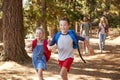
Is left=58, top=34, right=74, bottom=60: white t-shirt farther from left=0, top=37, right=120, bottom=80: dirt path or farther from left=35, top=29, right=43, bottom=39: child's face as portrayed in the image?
left=0, top=37, right=120, bottom=80: dirt path

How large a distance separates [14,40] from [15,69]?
1.54m

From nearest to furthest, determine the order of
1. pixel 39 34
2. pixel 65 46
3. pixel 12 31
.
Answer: pixel 65 46 < pixel 39 34 < pixel 12 31

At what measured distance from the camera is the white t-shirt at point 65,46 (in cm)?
739

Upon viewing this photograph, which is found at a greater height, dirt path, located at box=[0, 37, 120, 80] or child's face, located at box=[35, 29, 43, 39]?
child's face, located at box=[35, 29, 43, 39]

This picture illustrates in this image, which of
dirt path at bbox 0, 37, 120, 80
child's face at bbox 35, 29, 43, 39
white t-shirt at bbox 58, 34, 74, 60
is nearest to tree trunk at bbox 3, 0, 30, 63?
dirt path at bbox 0, 37, 120, 80

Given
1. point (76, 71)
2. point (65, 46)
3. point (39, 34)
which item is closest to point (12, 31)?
point (76, 71)

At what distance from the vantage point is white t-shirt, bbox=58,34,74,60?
24.2ft

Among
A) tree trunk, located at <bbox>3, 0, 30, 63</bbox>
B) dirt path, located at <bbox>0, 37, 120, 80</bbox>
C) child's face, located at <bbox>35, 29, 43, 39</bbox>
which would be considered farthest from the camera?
tree trunk, located at <bbox>3, 0, 30, 63</bbox>

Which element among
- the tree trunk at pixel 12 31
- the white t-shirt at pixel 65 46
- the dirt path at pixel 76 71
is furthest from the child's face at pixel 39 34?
the tree trunk at pixel 12 31

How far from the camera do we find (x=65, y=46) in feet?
24.2

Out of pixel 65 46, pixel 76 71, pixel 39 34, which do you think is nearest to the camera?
pixel 65 46

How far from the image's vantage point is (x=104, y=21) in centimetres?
1667

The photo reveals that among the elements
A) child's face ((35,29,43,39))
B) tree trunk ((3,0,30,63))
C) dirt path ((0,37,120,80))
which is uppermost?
child's face ((35,29,43,39))

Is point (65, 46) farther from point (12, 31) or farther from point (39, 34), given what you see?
point (12, 31)
